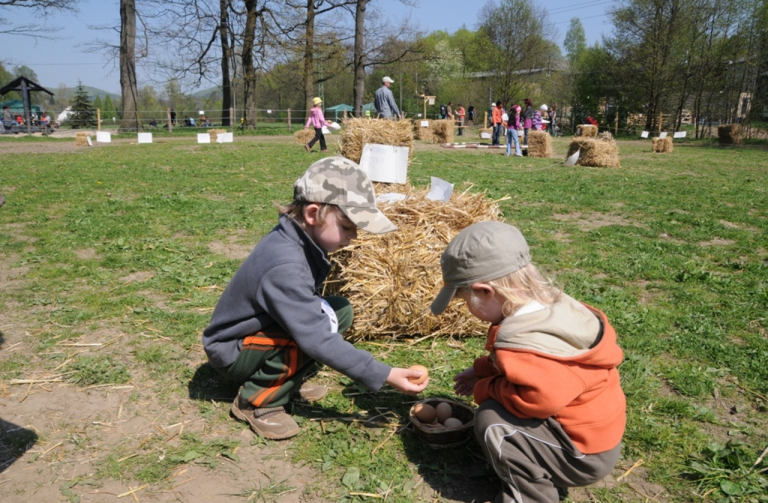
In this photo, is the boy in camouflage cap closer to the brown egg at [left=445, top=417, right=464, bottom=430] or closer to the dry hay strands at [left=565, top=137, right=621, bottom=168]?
the brown egg at [left=445, top=417, right=464, bottom=430]

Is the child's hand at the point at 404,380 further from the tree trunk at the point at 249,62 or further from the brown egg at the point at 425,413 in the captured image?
the tree trunk at the point at 249,62

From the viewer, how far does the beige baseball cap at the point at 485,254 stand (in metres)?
2.23

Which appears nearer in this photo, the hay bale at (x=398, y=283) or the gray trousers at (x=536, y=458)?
the gray trousers at (x=536, y=458)

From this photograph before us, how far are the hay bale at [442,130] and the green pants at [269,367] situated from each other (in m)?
25.0

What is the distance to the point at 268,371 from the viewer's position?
2.91 metres

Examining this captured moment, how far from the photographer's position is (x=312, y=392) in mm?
3262

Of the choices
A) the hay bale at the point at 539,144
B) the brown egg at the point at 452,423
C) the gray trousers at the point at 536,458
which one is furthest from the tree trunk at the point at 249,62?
the gray trousers at the point at 536,458

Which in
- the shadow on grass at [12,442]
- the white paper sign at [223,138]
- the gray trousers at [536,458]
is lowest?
the shadow on grass at [12,442]

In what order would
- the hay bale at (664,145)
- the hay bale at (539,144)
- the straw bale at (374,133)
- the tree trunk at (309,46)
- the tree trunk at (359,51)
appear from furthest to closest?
the tree trunk at (359,51)
the tree trunk at (309,46)
the hay bale at (664,145)
the hay bale at (539,144)
the straw bale at (374,133)

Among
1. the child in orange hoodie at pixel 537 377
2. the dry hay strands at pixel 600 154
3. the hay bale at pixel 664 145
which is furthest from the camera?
the hay bale at pixel 664 145

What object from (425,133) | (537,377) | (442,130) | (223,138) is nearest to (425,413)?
(537,377)

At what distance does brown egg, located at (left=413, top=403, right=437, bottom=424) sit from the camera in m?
2.84

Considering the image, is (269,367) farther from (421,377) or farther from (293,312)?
(421,377)

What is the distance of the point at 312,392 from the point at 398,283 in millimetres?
1037
